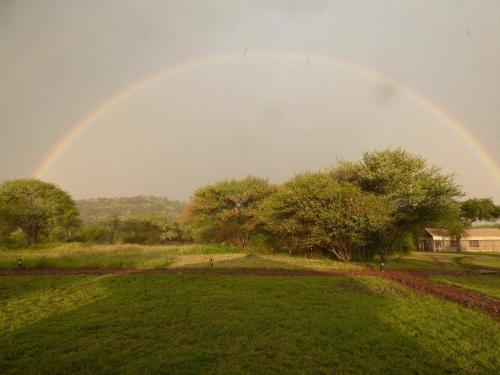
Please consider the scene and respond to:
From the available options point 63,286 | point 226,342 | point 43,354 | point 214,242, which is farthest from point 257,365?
point 214,242

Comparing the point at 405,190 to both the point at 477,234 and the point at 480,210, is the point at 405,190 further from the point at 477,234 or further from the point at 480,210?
the point at 477,234

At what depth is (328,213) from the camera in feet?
89.2

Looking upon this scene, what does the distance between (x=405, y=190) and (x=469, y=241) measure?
47.9 m

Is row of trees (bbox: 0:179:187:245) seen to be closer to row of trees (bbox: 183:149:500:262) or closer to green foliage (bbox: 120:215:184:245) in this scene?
green foliage (bbox: 120:215:184:245)

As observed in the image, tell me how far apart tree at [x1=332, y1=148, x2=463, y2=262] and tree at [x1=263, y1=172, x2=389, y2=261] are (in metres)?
1.94

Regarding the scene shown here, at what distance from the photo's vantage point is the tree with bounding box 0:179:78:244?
4944 centimetres

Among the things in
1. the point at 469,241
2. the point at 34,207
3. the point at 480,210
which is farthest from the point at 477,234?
the point at 34,207

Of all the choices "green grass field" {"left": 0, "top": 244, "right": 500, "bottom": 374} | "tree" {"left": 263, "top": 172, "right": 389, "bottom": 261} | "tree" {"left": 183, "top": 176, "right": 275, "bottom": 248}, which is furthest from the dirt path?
"tree" {"left": 183, "top": 176, "right": 275, "bottom": 248}

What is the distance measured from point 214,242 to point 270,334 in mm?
42461

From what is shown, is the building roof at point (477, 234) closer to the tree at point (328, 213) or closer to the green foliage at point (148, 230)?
the tree at point (328, 213)

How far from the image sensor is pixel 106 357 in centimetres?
773

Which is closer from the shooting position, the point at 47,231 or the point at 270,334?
the point at 270,334

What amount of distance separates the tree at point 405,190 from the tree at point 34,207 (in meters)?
49.9

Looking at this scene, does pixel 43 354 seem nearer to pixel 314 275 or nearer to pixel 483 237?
pixel 314 275
